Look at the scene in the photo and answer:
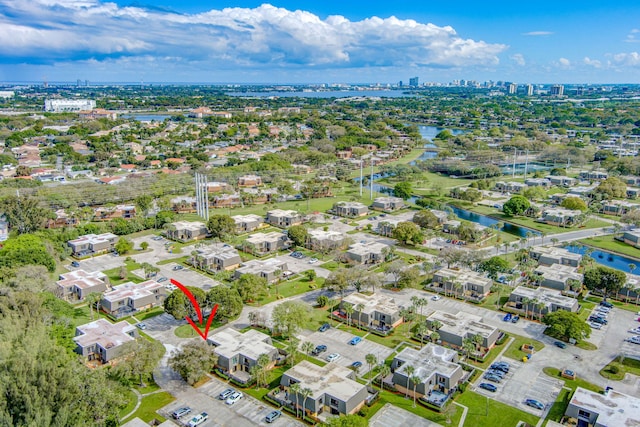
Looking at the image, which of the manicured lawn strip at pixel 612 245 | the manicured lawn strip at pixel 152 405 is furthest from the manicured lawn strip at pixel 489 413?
the manicured lawn strip at pixel 612 245

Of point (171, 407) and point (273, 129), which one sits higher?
point (273, 129)

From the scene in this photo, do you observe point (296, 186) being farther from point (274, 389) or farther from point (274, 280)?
point (274, 389)

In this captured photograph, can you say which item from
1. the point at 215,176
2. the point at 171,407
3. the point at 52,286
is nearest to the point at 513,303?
the point at 171,407

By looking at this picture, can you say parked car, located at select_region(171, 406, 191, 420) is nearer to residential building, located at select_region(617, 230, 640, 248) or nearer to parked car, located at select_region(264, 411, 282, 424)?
parked car, located at select_region(264, 411, 282, 424)

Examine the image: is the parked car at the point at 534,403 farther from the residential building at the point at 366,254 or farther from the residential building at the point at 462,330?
the residential building at the point at 366,254

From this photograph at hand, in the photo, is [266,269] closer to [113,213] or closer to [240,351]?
[240,351]
